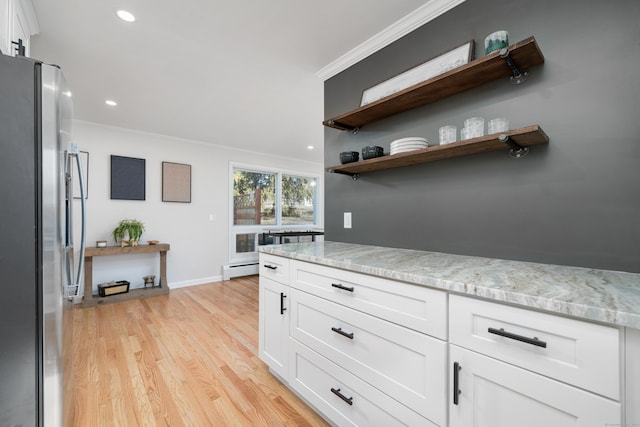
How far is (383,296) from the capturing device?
122 cm

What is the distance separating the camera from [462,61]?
1.55m

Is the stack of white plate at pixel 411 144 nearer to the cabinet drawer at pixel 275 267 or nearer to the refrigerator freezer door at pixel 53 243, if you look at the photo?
the cabinet drawer at pixel 275 267

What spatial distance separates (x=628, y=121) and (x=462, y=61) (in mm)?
791

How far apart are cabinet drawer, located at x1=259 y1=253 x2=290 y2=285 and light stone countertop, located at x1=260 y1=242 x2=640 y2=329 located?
334 mm

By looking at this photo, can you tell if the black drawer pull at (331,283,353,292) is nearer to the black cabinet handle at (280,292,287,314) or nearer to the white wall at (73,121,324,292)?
the black cabinet handle at (280,292,287,314)

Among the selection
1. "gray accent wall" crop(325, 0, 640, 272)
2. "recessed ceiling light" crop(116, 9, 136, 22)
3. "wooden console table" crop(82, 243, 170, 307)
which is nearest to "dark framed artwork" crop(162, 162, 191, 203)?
"wooden console table" crop(82, 243, 170, 307)

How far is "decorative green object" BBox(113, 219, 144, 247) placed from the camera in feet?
12.6

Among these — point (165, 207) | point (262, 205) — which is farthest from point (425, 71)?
point (262, 205)

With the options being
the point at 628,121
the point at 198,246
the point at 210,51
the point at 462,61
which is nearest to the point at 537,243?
the point at 628,121

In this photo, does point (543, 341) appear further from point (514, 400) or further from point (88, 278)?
point (88, 278)

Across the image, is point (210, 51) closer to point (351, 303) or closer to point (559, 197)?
point (351, 303)

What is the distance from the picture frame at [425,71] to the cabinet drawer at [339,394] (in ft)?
5.75

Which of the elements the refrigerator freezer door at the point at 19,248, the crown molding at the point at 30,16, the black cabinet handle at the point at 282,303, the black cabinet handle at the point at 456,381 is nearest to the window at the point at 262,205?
the crown molding at the point at 30,16

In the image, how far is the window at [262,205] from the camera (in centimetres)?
527
